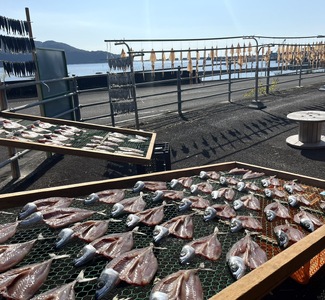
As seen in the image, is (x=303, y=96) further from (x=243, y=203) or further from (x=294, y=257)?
(x=294, y=257)

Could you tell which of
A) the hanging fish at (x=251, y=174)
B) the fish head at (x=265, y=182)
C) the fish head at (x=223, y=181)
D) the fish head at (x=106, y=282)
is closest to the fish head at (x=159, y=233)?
the fish head at (x=106, y=282)

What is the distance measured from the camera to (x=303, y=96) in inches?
563

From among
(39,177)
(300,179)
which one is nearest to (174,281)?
(300,179)

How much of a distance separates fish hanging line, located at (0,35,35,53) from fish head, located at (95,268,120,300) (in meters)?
5.17

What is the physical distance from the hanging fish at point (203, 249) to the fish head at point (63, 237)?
0.86 meters

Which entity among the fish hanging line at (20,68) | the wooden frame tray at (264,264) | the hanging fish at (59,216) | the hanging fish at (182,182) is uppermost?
the fish hanging line at (20,68)

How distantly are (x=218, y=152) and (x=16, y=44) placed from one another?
4.84 metres

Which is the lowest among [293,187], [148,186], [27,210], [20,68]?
[293,187]

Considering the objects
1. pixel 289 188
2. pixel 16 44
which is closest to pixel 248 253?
Answer: pixel 289 188

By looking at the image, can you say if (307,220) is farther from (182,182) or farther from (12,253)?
(12,253)

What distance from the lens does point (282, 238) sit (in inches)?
93.7

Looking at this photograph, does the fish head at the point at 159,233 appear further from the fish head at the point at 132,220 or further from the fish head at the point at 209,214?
the fish head at the point at 209,214

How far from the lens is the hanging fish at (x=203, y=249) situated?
213cm

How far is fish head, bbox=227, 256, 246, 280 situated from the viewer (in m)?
1.95
